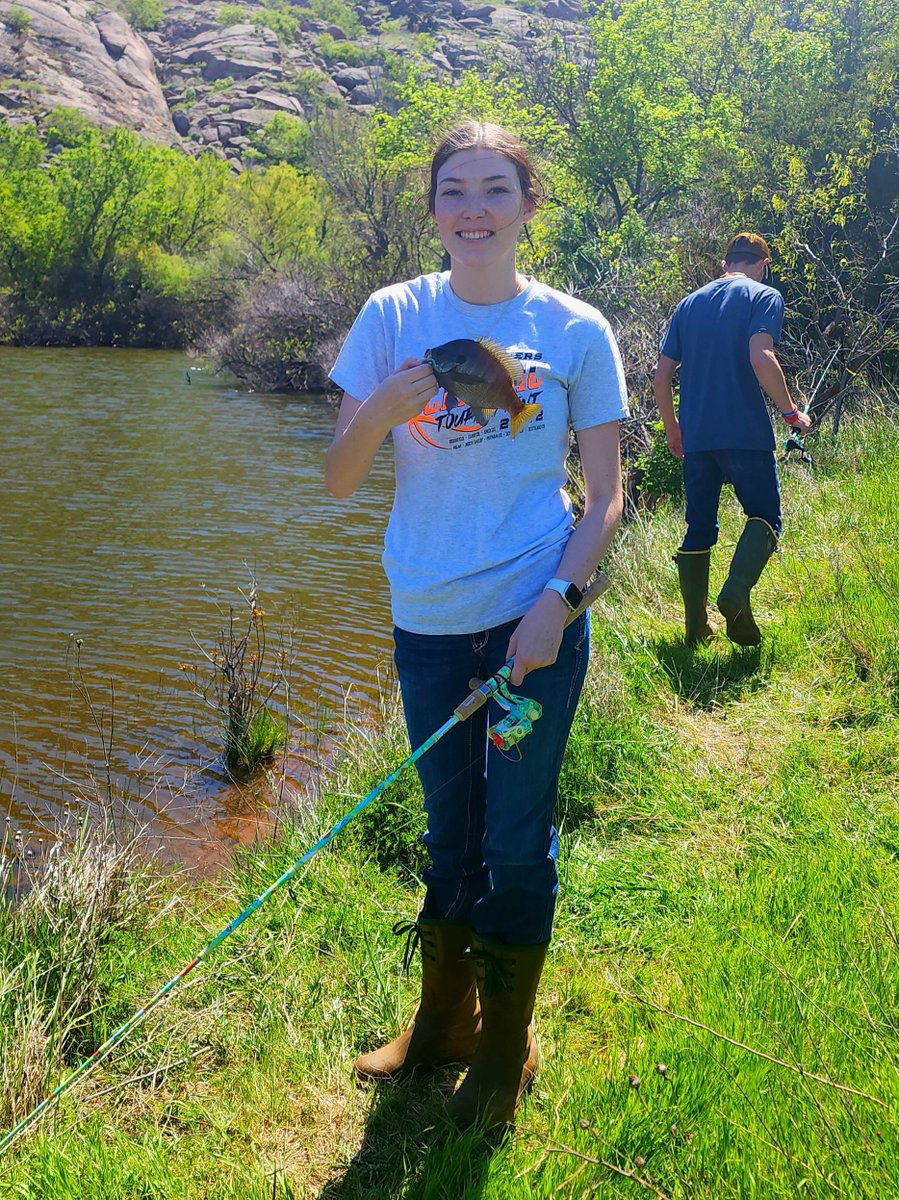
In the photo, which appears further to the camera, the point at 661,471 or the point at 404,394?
the point at 661,471

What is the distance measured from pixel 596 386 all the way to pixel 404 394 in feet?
1.62

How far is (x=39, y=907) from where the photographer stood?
3.51 metres

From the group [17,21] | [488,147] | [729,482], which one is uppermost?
[17,21]

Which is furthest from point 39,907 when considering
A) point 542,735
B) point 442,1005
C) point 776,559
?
point 776,559

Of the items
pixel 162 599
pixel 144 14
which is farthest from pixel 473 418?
pixel 144 14

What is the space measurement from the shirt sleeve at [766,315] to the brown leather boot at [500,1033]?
4.29 m

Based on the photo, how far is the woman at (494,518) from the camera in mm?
2504

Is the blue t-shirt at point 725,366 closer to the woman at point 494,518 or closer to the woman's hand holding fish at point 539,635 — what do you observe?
the woman at point 494,518

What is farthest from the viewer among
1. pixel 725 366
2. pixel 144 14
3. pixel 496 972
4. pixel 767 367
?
pixel 144 14

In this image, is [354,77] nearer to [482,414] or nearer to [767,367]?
[767,367]

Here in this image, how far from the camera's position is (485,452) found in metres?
2.51

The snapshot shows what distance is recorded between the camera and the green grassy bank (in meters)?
2.32

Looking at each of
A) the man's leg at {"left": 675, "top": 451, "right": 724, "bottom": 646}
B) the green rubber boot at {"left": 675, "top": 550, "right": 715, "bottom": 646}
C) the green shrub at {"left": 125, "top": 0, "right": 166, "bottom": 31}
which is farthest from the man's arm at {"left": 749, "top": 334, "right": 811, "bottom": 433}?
the green shrub at {"left": 125, "top": 0, "right": 166, "bottom": 31}

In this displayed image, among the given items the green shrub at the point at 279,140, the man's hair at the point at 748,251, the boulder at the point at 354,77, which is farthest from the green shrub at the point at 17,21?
the man's hair at the point at 748,251
